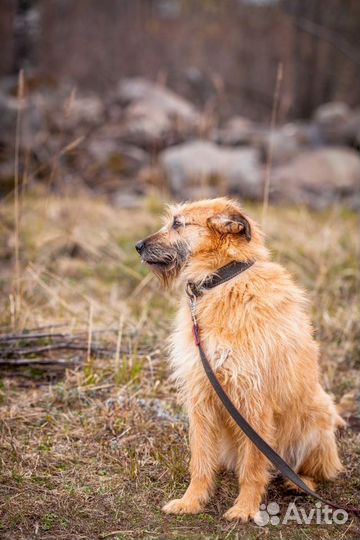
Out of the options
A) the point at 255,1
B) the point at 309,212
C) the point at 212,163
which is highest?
the point at 255,1

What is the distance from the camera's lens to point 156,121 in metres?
12.3

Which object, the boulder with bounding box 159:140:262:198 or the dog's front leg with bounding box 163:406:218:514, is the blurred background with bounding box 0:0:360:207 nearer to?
the boulder with bounding box 159:140:262:198

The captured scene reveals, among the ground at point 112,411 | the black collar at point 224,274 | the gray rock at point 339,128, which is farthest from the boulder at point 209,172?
the black collar at point 224,274

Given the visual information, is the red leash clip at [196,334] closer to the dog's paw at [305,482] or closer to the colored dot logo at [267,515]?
the colored dot logo at [267,515]

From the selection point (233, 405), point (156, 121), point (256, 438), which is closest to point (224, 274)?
point (233, 405)

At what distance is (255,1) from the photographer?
22250 mm

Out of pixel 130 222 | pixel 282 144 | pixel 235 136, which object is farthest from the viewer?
pixel 235 136

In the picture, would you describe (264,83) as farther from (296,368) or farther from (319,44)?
(296,368)

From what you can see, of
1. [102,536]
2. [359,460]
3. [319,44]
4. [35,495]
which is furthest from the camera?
[319,44]

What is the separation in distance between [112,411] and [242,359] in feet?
4.36

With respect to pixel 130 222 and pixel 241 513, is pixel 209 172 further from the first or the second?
pixel 241 513

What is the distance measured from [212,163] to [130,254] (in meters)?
3.65

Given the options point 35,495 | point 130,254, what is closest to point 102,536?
point 35,495

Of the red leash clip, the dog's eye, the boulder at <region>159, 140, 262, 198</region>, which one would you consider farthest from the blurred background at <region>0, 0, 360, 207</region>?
the red leash clip
